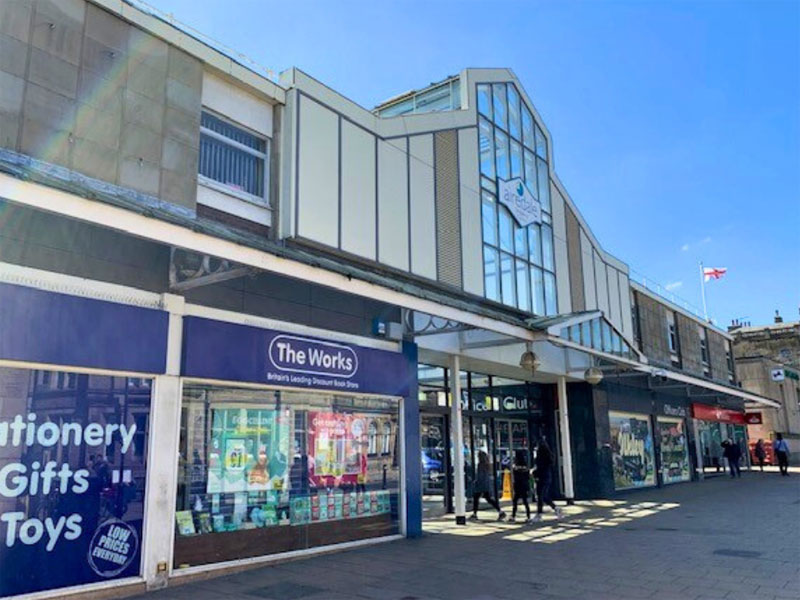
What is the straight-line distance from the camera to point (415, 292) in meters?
9.34

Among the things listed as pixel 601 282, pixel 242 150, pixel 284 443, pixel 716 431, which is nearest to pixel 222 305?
pixel 284 443

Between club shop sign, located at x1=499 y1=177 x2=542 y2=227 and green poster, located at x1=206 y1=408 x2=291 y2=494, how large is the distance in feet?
28.2

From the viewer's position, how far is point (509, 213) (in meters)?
15.7

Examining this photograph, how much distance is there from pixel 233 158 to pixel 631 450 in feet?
53.0

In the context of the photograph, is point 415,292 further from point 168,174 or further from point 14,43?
point 14,43

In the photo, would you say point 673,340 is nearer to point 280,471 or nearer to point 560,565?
point 560,565

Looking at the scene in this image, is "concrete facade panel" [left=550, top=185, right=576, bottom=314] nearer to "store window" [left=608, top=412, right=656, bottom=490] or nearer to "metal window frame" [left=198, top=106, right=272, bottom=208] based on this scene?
"store window" [left=608, top=412, right=656, bottom=490]

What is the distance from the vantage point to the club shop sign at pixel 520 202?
15.6 metres

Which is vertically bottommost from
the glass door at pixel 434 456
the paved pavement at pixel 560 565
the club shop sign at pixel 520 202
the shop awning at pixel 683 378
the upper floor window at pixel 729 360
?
the paved pavement at pixel 560 565

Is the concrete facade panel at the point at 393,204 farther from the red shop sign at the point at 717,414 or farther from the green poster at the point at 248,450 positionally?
the red shop sign at the point at 717,414

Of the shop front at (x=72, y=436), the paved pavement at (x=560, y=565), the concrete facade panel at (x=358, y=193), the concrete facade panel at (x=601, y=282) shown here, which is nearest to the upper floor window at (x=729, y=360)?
the concrete facade panel at (x=601, y=282)

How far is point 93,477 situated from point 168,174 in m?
3.81

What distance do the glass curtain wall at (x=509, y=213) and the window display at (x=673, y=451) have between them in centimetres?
920

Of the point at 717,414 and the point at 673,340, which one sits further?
the point at 717,414
